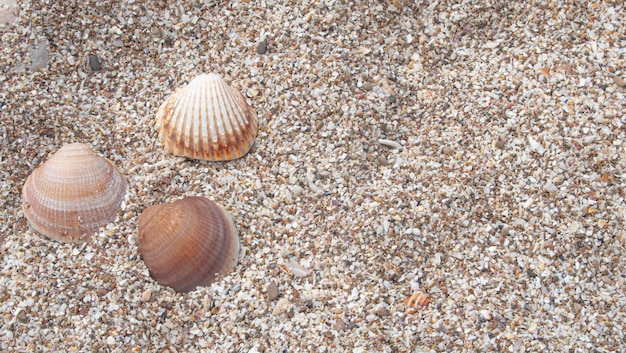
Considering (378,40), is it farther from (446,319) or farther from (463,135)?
(446,319)

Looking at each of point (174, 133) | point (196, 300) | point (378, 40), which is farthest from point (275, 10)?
point (196, 300)

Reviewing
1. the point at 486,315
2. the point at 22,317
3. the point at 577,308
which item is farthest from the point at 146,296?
the point at 577,308

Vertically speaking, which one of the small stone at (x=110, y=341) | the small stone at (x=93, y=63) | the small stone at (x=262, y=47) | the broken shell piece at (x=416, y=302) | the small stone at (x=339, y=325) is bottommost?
the small stone at (x=110, y=341)

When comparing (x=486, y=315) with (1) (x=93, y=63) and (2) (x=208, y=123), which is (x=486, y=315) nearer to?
(2) (x=208, y=123)

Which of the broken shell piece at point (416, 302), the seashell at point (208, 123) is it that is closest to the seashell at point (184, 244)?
the seashell at point (208, 123)

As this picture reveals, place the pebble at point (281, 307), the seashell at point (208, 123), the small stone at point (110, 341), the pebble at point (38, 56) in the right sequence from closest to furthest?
the small stone at point (110, 341) < the pebble at point (281, 307) < the seashell at point (208, 123) < the pebble at point (38, 56)

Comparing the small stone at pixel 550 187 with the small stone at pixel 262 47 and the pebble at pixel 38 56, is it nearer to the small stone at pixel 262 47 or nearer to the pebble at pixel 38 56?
the small stone at pixel 262 47

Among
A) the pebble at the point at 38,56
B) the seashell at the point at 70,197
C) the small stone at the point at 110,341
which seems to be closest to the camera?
the small stone at the point at 110,341
